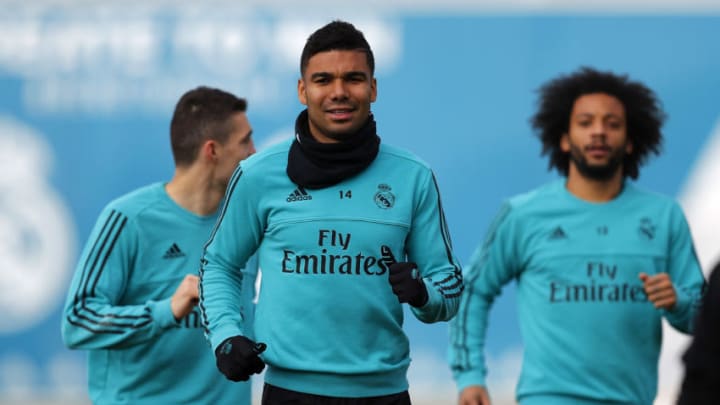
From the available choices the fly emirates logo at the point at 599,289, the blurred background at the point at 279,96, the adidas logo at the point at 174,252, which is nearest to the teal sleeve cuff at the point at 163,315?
the adidas logo at the point at 174,252

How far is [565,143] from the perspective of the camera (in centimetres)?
657

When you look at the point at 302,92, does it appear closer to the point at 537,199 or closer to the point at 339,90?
the point at 339,90

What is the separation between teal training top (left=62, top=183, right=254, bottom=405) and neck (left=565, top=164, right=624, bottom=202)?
5.44 feet

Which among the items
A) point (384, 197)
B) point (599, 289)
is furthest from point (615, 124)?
point (384, 197)

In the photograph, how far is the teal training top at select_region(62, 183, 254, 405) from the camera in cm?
502

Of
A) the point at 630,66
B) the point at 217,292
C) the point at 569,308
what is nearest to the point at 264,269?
the point at 217,292

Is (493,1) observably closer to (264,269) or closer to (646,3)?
(646,3)

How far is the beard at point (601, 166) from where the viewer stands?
19.6 feet

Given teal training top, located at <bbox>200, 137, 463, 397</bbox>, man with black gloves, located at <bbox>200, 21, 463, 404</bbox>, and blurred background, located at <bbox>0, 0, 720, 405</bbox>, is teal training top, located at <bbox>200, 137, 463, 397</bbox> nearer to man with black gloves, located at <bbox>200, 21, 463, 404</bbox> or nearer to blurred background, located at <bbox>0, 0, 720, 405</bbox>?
man with black gloves, located at <bbox>200, 21, 463, 404</bbox>

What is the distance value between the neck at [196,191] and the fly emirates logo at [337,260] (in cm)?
129

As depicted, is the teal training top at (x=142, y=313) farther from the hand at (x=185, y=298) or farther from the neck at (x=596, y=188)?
the neck at (x=596, y=188)

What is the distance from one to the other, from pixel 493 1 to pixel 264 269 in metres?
6.02

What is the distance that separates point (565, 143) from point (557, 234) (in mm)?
784

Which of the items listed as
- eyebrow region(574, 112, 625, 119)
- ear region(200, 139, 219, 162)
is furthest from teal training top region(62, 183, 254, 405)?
eyebrow region(574, 112, 625, 119)
